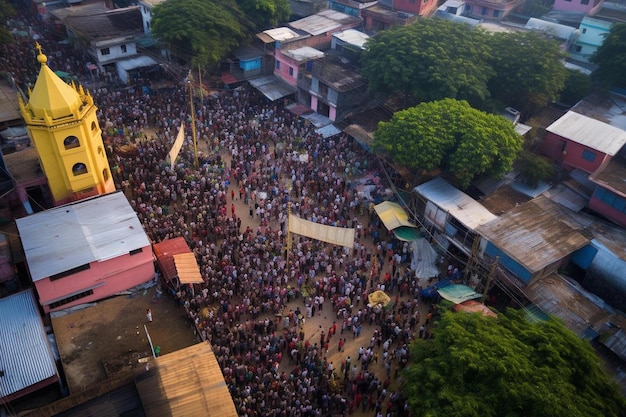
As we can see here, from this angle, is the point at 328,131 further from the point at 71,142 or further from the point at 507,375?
the point at 507,375

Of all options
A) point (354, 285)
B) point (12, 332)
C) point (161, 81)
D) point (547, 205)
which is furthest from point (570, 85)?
point (12, 332)

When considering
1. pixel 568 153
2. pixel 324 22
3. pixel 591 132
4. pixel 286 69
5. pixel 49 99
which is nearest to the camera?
pixel 49 99

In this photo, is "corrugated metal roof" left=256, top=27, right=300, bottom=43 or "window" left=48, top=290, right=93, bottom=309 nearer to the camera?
"window" left=48, top=290, right=93, bottom=309

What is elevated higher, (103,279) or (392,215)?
(103,279)

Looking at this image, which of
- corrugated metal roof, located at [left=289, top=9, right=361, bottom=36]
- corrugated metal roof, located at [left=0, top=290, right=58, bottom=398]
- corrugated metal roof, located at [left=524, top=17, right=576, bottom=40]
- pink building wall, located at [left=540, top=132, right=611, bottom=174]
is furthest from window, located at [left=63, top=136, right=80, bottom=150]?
corrugated metal roof, located at [left=524, top=17, right=576, bottom=40]

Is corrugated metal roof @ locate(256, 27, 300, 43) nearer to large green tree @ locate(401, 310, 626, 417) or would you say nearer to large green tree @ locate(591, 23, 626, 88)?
large green tree @ locate(591, 23, 626, 88)

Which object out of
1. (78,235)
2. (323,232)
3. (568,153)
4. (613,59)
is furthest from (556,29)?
(78,235)
